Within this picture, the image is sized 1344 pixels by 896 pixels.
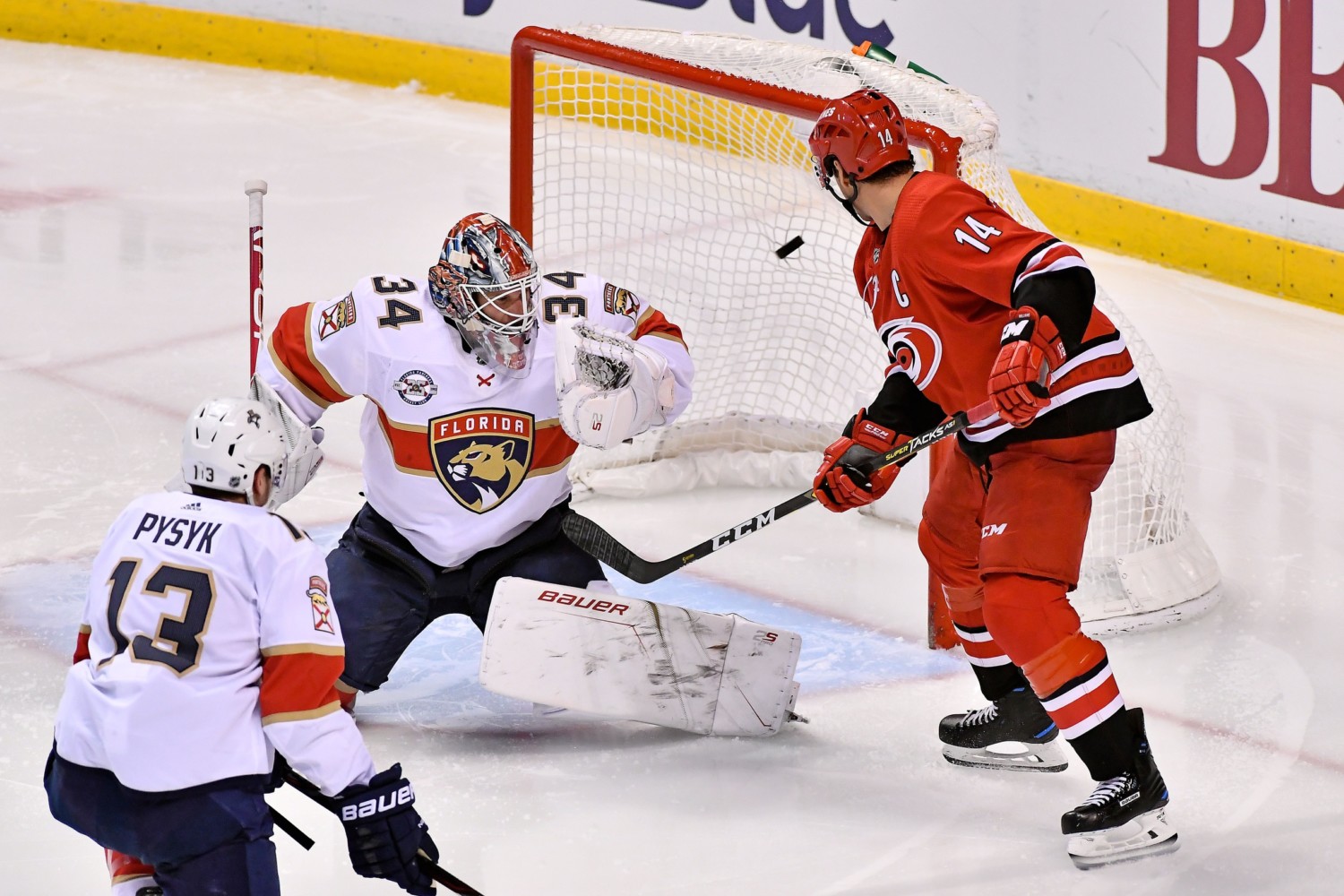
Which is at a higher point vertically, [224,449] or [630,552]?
[224,449]

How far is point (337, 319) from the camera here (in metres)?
3.28

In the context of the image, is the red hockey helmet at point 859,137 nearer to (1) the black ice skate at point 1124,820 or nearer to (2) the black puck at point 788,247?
(2) the black puck at point 788,247

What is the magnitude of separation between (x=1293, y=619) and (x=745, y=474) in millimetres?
1337

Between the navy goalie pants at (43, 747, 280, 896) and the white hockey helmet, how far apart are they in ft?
1.22

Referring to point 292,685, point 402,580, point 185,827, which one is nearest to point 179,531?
point 292,685

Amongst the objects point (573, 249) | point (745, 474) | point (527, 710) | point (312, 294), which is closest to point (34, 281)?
point (312, 294)

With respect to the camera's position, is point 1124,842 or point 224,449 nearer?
point 224,449

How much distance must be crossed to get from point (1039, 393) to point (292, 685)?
45.1 inches

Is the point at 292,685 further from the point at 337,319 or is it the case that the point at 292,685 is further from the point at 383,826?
the point at 337,319

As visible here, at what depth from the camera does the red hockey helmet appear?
9.77 ft

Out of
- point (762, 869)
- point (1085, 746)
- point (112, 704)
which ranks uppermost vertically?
point (112, 704)

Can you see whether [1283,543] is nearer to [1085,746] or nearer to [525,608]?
[1085,746]

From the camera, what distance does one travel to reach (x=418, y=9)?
7.95m

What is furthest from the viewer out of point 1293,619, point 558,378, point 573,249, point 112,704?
point 573,249
